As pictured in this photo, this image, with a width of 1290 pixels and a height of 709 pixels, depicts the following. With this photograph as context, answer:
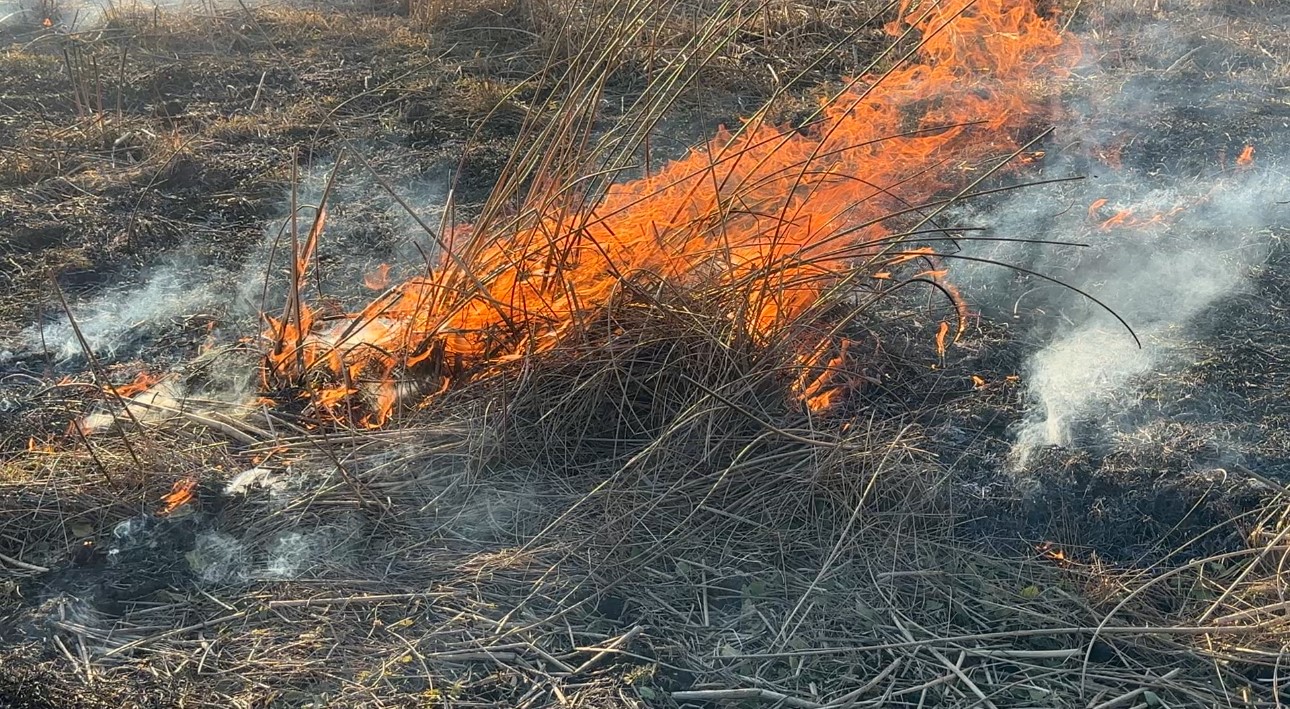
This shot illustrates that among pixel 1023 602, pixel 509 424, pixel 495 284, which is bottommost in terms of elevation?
pixel 1023 602

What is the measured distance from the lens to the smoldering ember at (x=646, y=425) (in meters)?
2.62

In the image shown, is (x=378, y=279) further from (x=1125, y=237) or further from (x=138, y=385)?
(x=1125, y=237)

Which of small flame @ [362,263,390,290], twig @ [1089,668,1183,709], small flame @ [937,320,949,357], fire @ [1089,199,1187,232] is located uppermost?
small flame @ [362,263,390,290]

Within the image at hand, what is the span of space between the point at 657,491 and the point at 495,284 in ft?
3.32

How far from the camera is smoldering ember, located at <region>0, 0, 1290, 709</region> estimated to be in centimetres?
262

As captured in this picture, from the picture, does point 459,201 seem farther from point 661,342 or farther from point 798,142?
point 661,342

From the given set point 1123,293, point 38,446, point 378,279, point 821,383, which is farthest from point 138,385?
point 1123,293

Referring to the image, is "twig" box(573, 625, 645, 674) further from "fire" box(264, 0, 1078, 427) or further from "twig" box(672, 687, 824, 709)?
"fire" box(264, 0, 1078, 427)

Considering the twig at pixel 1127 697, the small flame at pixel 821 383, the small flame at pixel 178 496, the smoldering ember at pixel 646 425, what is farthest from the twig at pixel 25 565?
the twig at pixel 1127 697

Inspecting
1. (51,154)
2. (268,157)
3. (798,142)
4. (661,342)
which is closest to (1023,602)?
(661,342)

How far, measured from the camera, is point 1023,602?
2.77m

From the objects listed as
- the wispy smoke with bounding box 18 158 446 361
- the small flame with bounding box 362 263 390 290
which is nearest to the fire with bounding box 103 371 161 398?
the wispy smoke with bounding box 18 158 446 361

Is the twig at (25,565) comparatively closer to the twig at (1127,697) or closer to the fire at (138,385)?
the fire at (138,385)

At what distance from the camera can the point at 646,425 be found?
10.9 ft
